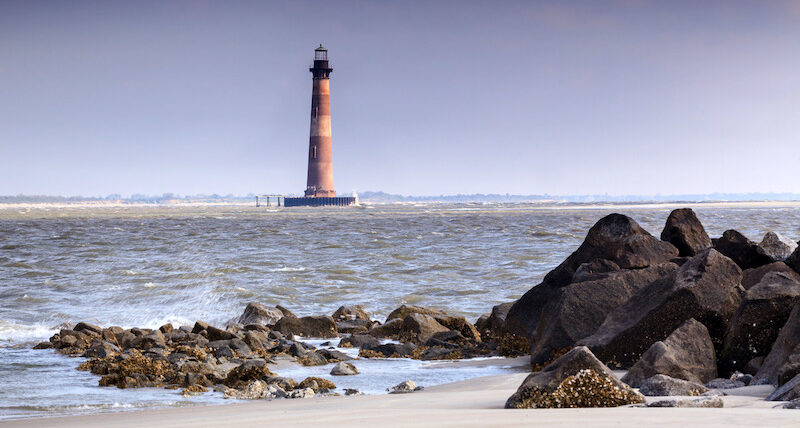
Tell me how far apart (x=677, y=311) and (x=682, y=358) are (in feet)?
3.89

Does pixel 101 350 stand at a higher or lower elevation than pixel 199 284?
higher

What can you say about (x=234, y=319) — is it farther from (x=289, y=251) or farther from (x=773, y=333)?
(x=289, y=251)

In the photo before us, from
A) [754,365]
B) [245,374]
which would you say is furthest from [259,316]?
[754,365]

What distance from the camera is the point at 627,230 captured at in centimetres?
1269

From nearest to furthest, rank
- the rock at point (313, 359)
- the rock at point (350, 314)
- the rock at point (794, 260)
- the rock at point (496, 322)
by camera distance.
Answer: the rock at point (794, 260), the rock at point (313, 359), the rock at point (496, 322), the rock at point (350, 314)

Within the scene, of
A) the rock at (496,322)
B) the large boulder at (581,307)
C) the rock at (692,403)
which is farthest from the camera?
the rock at (496,322)

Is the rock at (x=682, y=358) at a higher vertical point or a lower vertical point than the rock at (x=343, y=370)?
higher

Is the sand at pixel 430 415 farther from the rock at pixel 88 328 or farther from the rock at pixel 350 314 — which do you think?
the rock at pixel 350 314

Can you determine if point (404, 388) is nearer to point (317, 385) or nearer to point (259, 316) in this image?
point (317, 385)

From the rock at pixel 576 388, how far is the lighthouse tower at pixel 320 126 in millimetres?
87483

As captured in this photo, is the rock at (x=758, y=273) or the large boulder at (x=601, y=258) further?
the large boulder at (x=601, y=258)

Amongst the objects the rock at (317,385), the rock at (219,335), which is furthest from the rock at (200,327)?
the rock at (317,385)

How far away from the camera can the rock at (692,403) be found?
539cm

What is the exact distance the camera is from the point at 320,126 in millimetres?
92562
